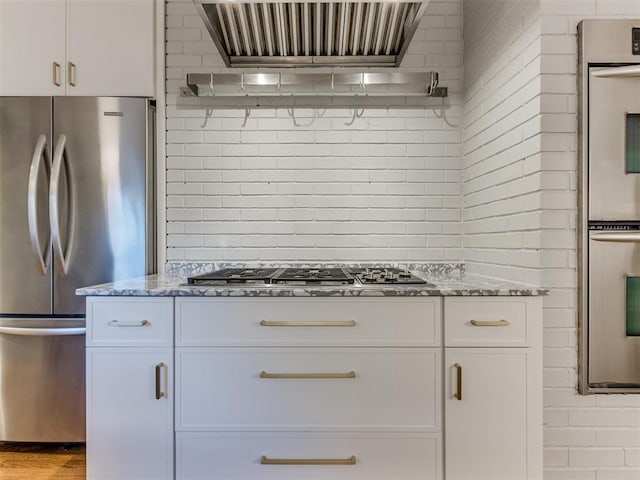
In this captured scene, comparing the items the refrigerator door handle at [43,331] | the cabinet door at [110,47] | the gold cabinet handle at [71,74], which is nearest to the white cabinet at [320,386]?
the refrigerator door handle at [43,331]

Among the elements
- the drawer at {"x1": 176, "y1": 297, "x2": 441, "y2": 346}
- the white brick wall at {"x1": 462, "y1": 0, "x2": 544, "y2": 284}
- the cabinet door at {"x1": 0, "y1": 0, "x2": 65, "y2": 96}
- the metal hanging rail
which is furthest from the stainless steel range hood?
the drawer at {"x1": 176, "y1": 297, "x2": 441, "y2": 346}

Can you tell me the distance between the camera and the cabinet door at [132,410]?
156cm

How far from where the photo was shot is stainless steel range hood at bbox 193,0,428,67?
5.53 ft

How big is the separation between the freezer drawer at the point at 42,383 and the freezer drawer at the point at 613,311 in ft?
7.84

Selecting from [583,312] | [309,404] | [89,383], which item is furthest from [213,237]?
[583,312]

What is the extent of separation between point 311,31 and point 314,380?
1613 mm

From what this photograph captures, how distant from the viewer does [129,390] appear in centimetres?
156

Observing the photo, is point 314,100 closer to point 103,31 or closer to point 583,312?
point 103,31

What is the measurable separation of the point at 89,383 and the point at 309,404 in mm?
875

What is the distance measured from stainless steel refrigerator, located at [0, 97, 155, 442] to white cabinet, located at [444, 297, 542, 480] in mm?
1695

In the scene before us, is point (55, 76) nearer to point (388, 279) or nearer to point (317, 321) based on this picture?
point (317, 321)

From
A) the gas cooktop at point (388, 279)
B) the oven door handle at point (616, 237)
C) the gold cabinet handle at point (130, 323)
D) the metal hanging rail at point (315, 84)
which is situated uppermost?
the metal hanging rail at point (315, 84)

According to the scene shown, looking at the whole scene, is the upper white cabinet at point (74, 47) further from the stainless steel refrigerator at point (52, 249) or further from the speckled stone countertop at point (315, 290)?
the speckled stone countertop at point (315, 290)

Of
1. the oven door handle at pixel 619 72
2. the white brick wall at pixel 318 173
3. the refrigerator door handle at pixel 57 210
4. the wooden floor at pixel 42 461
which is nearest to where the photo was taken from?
the oven door handle at pixel 619 72
